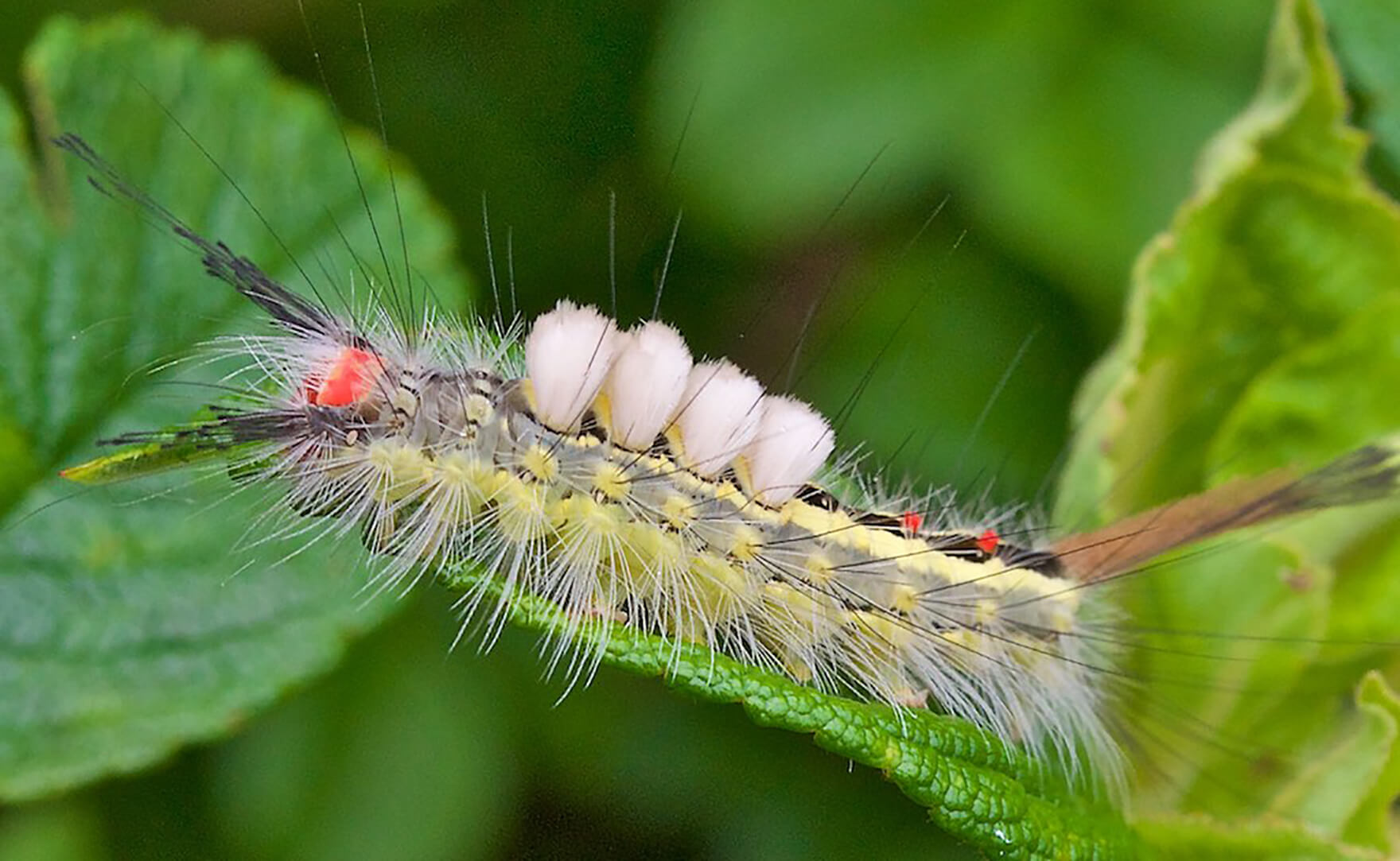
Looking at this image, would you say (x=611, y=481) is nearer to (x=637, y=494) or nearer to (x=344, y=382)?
(x=637, y=494)

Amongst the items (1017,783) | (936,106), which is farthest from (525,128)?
(1017,783)

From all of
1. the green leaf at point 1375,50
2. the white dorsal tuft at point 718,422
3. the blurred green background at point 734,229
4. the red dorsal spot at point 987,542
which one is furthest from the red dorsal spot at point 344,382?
the green leaf at point 1375,50

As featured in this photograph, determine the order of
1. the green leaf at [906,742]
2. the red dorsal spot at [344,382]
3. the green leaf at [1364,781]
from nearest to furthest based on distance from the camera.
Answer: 1. the green leaf at [906,742]
2. the red dorsal spot at [344,382]
3. the green leaf at [1364,781]

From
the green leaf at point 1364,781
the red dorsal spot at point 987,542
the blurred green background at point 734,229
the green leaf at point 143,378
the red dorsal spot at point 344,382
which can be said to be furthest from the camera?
the blurred green background at point 734,229

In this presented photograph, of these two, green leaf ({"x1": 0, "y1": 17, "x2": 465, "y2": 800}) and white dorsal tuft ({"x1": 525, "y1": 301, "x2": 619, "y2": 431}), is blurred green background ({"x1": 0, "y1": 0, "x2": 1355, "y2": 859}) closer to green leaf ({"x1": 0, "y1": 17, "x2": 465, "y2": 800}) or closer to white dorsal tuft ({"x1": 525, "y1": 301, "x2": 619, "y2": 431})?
green leaf ({"x1": 0, "y1": 17, "x2": 465, "y2": 800})

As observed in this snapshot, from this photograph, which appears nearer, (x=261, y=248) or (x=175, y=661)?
(x=175, y=661)

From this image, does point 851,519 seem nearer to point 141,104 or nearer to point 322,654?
point 322,654

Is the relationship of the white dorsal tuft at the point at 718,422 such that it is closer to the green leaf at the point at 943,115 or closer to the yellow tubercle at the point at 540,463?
the yellow tubercle at the point at 540,463
